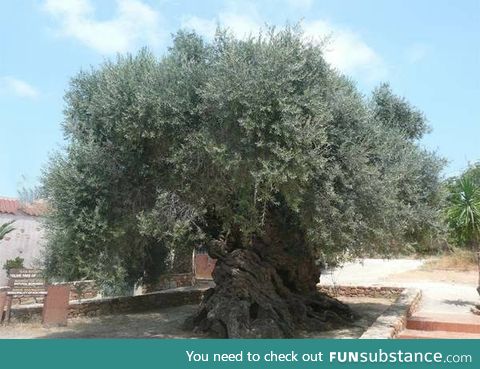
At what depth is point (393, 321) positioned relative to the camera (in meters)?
12.4

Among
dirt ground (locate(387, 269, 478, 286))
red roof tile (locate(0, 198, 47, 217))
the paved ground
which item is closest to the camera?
the paved ground

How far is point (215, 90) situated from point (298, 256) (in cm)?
641

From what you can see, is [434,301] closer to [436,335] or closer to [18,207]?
[436,335]

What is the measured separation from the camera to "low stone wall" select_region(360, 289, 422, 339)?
35.0 ft

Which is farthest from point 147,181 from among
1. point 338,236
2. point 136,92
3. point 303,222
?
point 338,236

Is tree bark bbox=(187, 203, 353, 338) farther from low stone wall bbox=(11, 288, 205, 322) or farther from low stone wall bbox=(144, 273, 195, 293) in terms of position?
low stone wall bbox=(144, 273, 195, 293)

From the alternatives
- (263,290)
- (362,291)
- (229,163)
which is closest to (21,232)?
(263,290)

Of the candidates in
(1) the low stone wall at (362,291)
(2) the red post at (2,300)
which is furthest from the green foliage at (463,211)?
(2) the red post at (2,300)

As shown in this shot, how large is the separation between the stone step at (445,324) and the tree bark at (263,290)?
2.20 meters

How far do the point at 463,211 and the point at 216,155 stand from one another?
10.6 meters

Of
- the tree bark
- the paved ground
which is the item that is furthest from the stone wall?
the tree bark

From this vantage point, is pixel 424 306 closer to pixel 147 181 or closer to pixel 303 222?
pixel 303 222

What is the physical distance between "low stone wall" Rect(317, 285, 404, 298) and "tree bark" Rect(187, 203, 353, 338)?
8496 mm

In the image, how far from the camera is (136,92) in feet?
34.8
